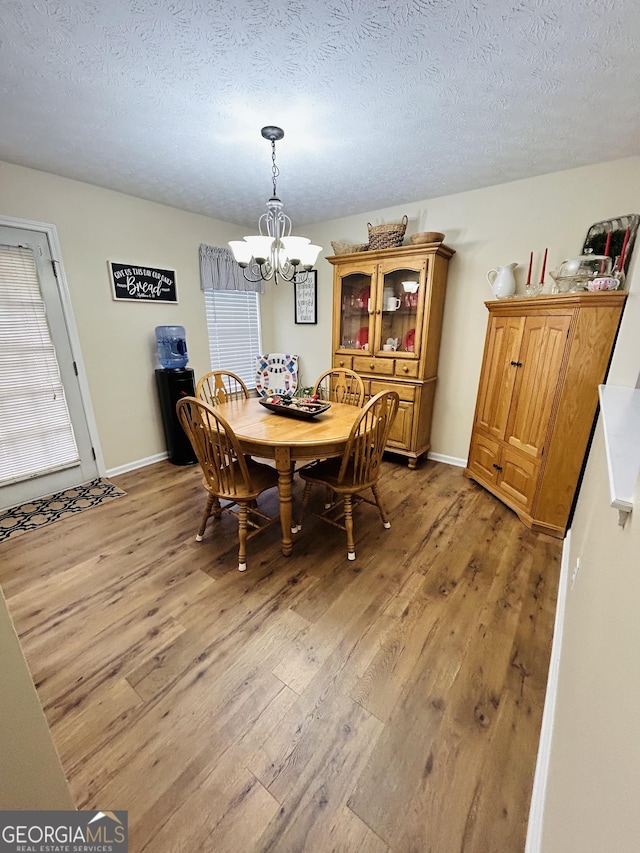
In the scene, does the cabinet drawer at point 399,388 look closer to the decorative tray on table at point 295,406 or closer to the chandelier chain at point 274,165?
the decorative tray on table at point 295,406

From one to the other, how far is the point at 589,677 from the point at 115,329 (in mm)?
3628

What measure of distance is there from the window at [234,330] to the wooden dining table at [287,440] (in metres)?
1.84

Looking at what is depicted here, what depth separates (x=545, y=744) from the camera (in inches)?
45.0

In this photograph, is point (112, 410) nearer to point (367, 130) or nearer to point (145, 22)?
point (145, 22)

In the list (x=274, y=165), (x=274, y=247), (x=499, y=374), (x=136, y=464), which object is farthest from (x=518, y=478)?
(x=136, y=464)

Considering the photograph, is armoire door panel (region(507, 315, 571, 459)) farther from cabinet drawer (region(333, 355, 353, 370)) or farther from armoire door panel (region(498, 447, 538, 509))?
cabinet drawer (region(333, 355, 353, 370))

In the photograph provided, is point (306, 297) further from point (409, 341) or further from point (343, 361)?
point (409, 341)

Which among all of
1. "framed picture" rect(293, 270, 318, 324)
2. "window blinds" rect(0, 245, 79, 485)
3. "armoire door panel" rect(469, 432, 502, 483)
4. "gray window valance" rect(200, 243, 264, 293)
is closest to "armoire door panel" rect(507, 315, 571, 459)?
"armoire door panel" rect(469, 432, 502, 483)

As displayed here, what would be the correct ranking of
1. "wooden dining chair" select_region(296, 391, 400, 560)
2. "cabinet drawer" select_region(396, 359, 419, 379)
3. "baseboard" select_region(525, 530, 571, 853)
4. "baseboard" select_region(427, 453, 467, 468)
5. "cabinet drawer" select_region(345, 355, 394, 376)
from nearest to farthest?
"baseboard" select_region(525, 530, 571, 853)
"wooden dining chair" select_region(296, 391, 400, 560)
"cabinet drawer" select_region(396, 359, 419, 379)
"cabinet drawer" select_region(345, 355, 394, 376)
"baseboard" select_region(427, 453, 467, 468)

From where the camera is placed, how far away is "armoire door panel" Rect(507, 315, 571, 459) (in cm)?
212

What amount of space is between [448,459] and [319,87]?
298 cm

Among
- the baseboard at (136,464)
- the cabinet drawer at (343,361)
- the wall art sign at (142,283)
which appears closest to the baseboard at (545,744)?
the cabinet drawer at (343,361)

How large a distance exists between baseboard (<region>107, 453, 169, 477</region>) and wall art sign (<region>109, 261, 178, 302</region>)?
152cm

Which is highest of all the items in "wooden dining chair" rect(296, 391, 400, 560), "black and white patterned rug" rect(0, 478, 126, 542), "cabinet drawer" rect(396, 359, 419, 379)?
"cabinet drawer" rect(396, 359, 419, 379)
